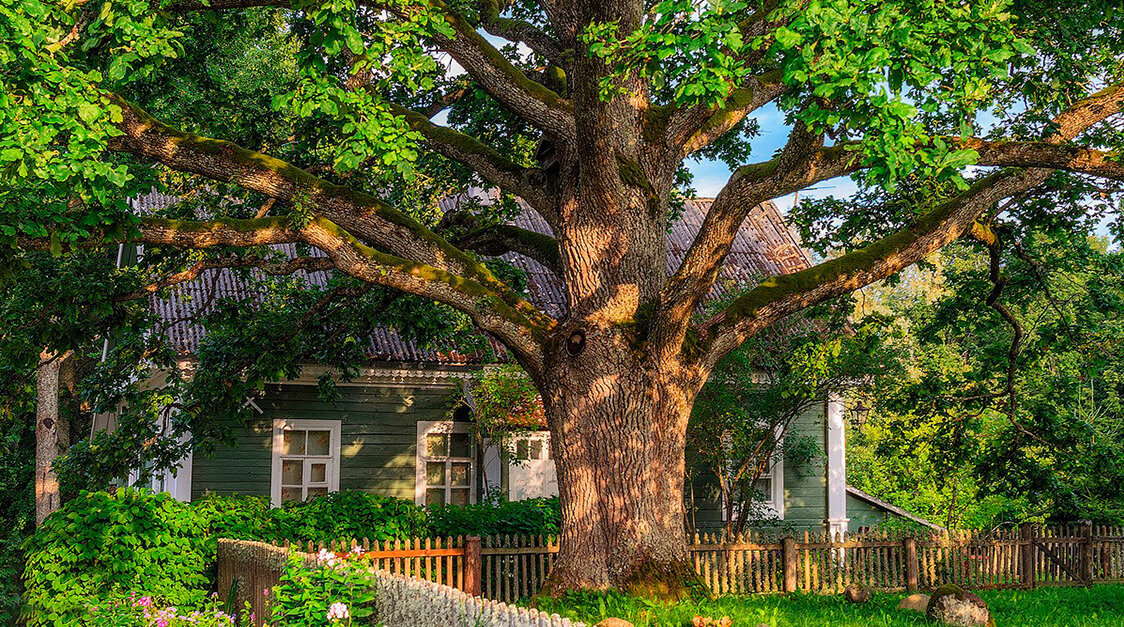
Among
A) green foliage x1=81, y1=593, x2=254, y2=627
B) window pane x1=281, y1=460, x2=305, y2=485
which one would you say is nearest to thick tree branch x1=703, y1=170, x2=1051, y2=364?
green foliage x1=81, y1=593, x2=254, y2=627

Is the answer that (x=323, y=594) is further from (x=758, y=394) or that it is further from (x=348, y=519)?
(x=758, y=394)

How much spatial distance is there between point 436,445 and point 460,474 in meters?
0.74

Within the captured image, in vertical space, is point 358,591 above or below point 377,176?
below

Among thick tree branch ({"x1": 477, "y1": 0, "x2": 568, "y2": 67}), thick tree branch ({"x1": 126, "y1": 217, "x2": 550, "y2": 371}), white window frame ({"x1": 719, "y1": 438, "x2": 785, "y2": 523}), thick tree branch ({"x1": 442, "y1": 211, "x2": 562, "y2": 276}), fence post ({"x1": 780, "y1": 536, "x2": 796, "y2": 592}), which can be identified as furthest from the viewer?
white window frame ({"x1": 719, "y1": 438, "x2": 785, "y2": 523})

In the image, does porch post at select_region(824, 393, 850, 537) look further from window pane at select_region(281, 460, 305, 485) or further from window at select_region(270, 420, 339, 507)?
window pane at select_region(281, 460, 305, 485)

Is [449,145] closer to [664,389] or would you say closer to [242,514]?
[664,389]

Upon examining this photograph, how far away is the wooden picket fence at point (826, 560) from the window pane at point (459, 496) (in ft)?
11.7

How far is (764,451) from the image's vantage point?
1820 cm

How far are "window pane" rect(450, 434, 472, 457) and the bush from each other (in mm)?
3038

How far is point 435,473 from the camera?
1930 cm

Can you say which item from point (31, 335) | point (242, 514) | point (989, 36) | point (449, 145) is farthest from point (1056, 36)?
point (31, 335)

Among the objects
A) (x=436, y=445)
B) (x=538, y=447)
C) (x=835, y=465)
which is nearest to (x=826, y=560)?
(x=835, y=465)

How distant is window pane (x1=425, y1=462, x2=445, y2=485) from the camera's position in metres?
19.2

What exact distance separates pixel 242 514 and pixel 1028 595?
38.9ft
